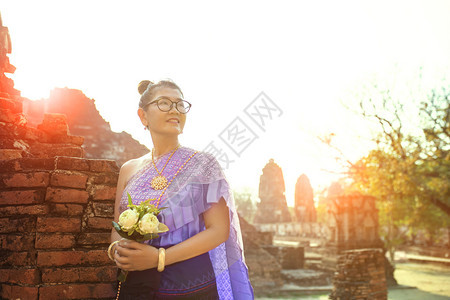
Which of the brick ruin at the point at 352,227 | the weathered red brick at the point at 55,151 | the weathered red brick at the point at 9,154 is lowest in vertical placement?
the brick ruin at the point at 352,227

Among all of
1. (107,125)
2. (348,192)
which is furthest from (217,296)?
(348,192)

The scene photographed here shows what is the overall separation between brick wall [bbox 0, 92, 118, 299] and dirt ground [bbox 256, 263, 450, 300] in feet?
32.8

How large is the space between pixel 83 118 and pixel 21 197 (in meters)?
7.72

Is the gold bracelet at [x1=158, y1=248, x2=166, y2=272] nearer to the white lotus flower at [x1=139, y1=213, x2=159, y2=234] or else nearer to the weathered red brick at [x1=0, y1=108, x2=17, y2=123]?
the white lotus flower at [x1=139, y1=213, x2=159, y2=234]

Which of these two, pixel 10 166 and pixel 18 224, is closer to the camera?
pixel 18 224

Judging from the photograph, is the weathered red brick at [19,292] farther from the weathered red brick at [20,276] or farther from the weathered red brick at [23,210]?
the weathered red brick at [23,210]

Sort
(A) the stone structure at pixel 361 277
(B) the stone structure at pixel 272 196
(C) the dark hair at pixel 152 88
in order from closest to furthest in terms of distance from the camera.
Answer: (C) the dark hair at pixel 152 88 < (A) the stone structure at pixel 361 277 < (B) the stone structure at pixel 272 196

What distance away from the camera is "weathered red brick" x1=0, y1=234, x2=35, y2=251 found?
2236 millimetres

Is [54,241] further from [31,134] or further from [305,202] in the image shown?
[305,202]

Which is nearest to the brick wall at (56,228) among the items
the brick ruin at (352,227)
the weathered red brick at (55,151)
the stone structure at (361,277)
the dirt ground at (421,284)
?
the weathered red brick at (55,151)

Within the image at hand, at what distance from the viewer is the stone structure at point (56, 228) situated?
86.9 inches

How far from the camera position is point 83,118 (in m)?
9.61

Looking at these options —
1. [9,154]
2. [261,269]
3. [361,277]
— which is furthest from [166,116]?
[261,269]

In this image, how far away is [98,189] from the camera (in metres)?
2.46
